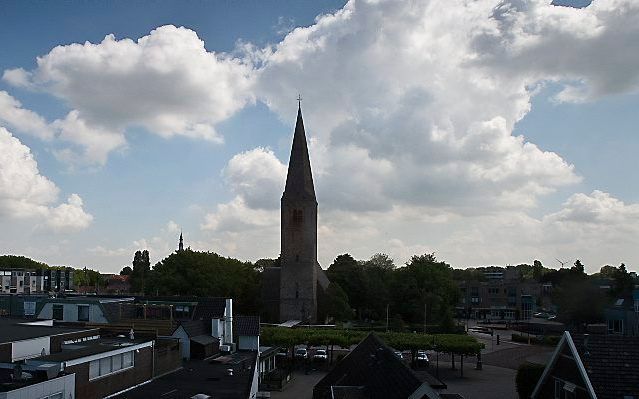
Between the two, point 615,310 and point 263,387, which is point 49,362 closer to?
point 263,387

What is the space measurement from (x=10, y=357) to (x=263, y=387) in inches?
783

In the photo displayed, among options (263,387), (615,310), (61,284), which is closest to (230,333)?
(263,387)

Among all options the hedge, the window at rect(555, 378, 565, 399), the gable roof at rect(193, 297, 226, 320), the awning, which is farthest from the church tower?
the window at rect(555, 378, 565, 399)

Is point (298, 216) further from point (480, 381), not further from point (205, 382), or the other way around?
point (205, 382)

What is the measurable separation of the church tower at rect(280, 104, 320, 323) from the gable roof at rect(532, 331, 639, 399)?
2415 inches

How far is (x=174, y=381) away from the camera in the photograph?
30.9m

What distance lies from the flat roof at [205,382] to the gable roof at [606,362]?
1476 cm

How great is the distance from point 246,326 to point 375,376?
72.8 feet

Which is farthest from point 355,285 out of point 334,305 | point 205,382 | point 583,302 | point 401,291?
point 205,382

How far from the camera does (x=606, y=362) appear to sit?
20.4 metres

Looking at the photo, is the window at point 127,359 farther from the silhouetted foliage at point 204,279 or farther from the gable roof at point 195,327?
the silhouetted foliage at point 204,279

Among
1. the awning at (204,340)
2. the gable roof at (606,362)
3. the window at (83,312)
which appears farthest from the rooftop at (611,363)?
the window at (83,312)

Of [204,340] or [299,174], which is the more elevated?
[299,174]

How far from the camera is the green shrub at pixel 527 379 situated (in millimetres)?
37750
